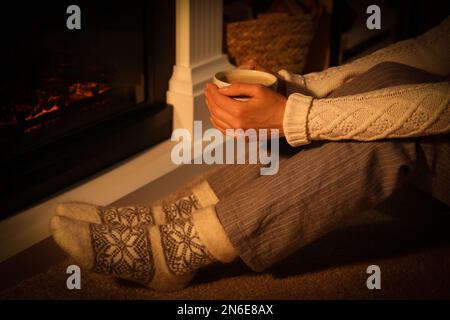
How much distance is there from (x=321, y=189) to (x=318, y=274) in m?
0.26

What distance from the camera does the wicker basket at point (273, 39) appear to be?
1630mm

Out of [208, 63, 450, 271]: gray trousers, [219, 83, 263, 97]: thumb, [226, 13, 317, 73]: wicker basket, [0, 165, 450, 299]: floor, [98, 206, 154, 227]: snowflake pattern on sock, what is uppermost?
[219, 83, 263, 97]: thumb

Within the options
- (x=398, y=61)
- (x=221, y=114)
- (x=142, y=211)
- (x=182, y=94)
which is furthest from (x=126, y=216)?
(x=398, y=61)

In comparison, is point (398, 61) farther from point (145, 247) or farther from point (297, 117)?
point (145, 247)

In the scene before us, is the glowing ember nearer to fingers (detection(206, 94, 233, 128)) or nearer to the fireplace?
the fireplace

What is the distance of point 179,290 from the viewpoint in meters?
1.07

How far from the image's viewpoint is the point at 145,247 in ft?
3.28

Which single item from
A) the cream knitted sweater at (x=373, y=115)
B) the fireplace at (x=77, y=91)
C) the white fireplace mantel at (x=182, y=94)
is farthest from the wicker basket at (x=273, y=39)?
the cream knitted sweater at (x=373, y=115)

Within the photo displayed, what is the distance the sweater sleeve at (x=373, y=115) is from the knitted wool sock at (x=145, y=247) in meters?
0.21

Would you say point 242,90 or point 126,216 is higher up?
point 242,90

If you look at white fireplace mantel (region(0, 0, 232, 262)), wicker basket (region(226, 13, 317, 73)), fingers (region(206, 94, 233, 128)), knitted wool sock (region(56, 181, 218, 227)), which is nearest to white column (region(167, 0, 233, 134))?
white fireplace mantel (region(0, 0, 232, 262))

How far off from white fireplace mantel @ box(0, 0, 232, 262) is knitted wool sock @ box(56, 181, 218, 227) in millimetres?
A: 119

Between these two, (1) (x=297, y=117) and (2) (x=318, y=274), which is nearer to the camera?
(1) (x=297, y=117)

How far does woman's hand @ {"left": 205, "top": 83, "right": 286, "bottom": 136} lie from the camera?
0.94 m
